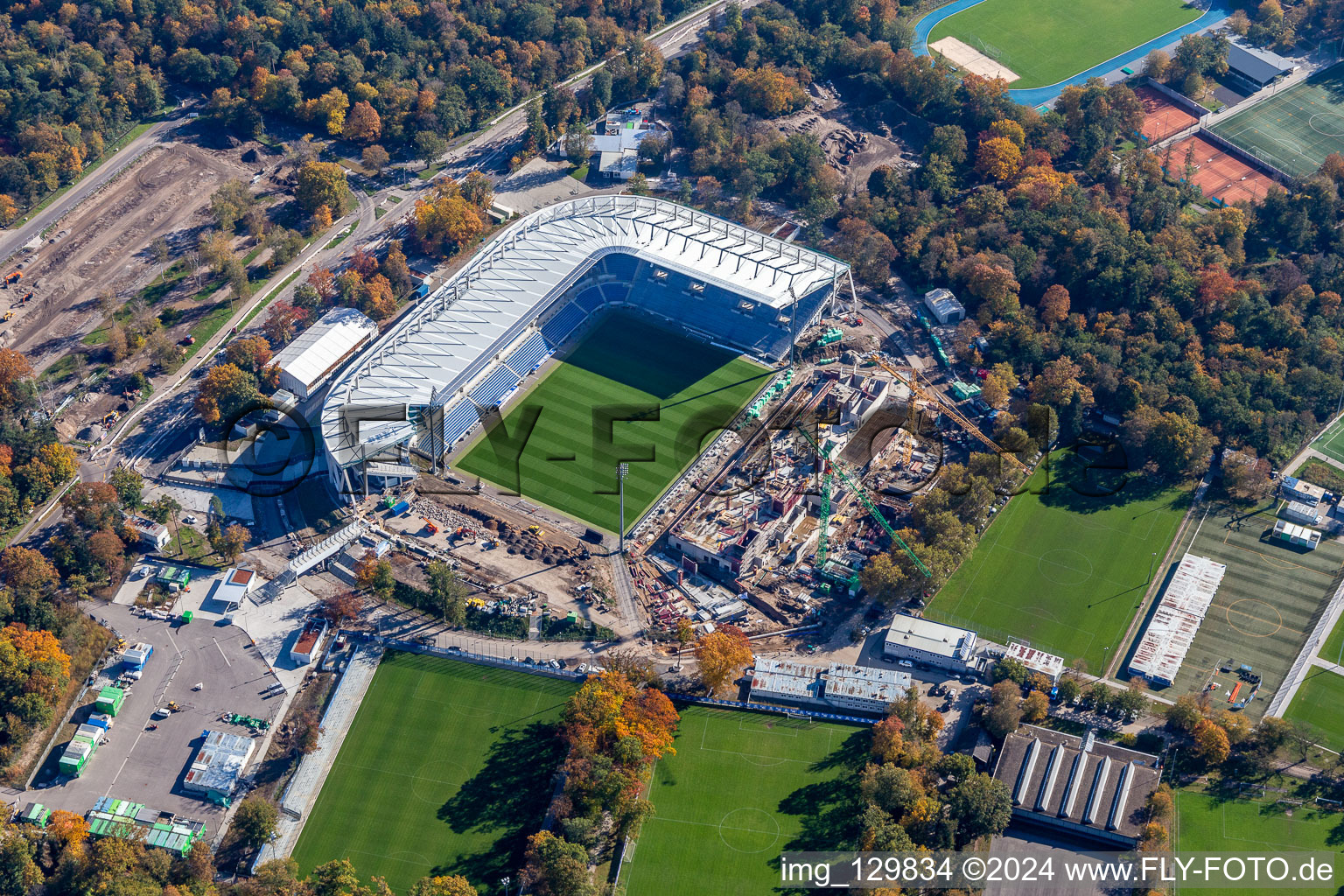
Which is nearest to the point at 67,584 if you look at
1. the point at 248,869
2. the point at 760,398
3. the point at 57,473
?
the point at 57,473

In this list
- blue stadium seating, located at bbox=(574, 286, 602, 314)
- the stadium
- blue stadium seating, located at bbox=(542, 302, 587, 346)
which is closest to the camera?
the stadium

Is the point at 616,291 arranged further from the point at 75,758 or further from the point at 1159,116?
the point at 1159,116

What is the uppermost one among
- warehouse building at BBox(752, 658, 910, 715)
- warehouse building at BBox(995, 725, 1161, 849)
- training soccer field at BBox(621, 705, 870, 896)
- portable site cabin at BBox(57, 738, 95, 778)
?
warehouse building at BBox(995, 725, 1161, 849)

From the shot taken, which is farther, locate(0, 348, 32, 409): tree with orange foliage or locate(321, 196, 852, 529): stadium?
locate(0, 348, 32, 409): tree with orange foliage

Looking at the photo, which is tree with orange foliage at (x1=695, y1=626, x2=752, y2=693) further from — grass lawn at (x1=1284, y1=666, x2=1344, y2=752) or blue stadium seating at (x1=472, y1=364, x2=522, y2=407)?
grass lawn at (x1=1284, y1=666, x2=1344, y2=752)

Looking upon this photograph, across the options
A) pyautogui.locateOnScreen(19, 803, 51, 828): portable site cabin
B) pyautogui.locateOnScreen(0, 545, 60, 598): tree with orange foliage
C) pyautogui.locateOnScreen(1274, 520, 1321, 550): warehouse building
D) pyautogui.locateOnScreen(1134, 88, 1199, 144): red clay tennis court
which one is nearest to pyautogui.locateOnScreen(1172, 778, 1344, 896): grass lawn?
pyautogui.locateOnScreen(1274, 520, 1321, 550): warehouse building

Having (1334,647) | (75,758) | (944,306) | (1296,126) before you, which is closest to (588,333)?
(944,306)

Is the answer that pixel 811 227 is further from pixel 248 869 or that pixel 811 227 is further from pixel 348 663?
pixel 248 869

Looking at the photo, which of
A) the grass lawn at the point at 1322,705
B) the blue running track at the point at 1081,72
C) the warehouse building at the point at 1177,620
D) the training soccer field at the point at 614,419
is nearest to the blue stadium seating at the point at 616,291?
the training soccer field at the point at 614,419
